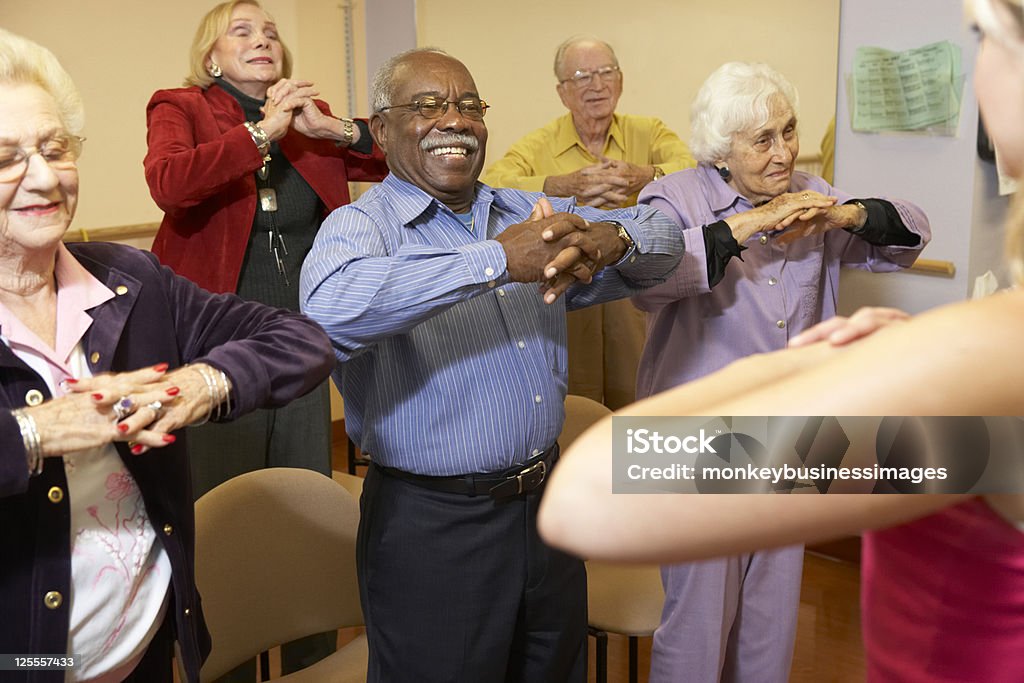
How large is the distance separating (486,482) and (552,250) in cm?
45

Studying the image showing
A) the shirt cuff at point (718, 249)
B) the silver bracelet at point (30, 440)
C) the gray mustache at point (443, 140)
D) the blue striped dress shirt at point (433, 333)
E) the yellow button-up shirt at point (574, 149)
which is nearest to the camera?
the silver bracelet at point (30, 440)

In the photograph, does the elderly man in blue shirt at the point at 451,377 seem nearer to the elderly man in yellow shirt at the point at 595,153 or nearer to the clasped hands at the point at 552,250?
the clasped hands at the point at 552,250

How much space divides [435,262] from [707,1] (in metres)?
2.32

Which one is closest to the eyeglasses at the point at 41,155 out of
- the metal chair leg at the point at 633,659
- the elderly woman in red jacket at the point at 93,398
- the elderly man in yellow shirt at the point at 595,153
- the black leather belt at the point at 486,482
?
the elderly woman in red jacket at the point at 93,398

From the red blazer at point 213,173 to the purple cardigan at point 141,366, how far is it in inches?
45.2

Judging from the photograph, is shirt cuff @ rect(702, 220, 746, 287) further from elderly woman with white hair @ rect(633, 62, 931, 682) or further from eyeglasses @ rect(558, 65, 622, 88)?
eyeglasses @ rect(558, 65, 622, 88)

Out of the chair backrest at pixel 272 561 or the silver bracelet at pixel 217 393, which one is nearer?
the silver bracelet at pixel 217 393

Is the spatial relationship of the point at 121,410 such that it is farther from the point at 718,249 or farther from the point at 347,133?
the point at 347,133

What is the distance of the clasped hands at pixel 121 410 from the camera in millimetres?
1338

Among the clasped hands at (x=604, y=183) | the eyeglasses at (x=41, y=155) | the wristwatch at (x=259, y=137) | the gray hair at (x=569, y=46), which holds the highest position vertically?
the gray hair at (x=569, y=46)

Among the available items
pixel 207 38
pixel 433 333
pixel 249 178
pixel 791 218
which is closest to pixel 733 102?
pixel 791 218

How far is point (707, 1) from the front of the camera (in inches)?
146

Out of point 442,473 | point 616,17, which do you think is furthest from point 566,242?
point 616,17

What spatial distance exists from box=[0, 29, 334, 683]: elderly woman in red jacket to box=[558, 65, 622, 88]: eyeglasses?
2.31 m
